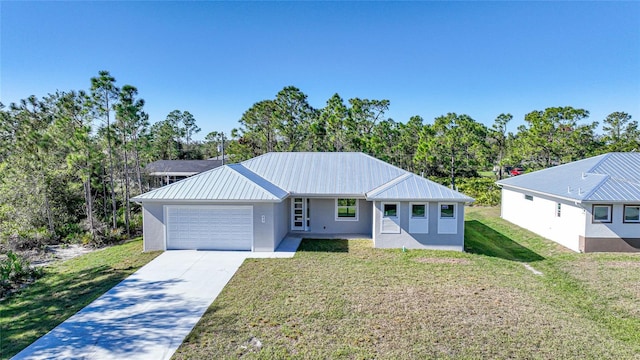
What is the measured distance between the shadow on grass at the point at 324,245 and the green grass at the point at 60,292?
20.3ft

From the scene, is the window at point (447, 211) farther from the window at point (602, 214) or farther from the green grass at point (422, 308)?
the window at point (602, 214)

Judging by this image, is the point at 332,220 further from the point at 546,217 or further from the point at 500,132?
the point at 500,132

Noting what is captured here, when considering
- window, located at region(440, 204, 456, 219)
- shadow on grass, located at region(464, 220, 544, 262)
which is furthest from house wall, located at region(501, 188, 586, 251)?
window, located at region(440, 204, 456, 219)

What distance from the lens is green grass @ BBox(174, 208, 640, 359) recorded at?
20.9 ft

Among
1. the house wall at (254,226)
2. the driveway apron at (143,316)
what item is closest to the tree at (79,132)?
the house wall at (254,226)

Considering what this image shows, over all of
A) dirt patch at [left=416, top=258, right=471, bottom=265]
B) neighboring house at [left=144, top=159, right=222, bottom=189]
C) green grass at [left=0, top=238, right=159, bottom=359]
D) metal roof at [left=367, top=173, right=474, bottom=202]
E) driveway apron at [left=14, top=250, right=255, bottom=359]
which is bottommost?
green grass at [left=0, top=238, right=159, bottom=359]

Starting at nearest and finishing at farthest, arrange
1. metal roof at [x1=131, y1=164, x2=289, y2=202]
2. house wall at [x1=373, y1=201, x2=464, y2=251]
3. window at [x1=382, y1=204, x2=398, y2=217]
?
metal roof at [x1=131, y1=164, x2=289, y2=202] → house wall at [x1=373, y1=201, x2=464, y2=251] → window at [x1=382, y1=204, x2=398, y2=217]

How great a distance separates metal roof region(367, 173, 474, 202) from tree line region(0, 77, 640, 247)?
1204 centimetres

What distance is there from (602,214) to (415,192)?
8.18 meters

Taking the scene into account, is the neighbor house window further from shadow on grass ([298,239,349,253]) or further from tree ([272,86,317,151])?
tree ([272,86,317,151])

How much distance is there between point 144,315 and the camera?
7.91 metres

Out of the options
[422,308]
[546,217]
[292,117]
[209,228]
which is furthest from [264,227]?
[292,117]

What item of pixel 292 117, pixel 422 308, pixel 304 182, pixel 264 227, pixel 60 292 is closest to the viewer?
pixel 422 308

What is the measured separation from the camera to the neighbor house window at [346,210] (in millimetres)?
16156
